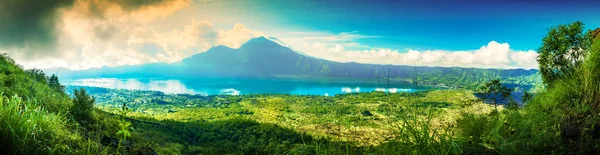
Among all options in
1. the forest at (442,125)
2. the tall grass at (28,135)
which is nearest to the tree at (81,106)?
the forest at (442,125)

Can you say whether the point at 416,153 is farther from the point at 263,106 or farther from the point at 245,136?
the point at 263,106

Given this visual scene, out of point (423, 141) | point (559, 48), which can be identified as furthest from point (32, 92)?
point (559, 48)

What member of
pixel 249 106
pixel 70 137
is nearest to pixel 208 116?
pixel 249 106

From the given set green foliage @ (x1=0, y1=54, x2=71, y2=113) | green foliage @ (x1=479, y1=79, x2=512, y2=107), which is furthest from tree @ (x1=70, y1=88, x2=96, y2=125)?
green foliage @ (x1=479, y1=79, x2=512, y2=107)

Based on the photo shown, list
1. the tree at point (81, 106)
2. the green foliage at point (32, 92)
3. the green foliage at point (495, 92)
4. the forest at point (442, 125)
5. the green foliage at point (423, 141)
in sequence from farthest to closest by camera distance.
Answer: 1. the tree at point (81, 106)
2. the green foliage at point (32, 92)
3. the green foliage at point (495, 92)
4. the forest at point (442, 125)
5. the green foliage at point (423, 141)

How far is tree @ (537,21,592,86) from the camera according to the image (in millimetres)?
5375

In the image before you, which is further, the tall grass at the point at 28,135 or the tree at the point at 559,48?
the tree at the point at 559,48

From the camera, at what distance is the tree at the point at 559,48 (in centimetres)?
538

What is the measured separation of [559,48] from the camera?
6047 mm

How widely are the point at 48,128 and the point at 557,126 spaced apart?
4.46 m

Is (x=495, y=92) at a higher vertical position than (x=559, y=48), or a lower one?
lower

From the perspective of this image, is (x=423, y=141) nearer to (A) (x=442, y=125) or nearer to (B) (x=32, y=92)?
(A) (x=442, y=125)

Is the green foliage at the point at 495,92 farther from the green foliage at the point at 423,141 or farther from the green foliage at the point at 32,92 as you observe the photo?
the green foliage at the point at 32,92

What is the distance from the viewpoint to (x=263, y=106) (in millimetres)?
81688
